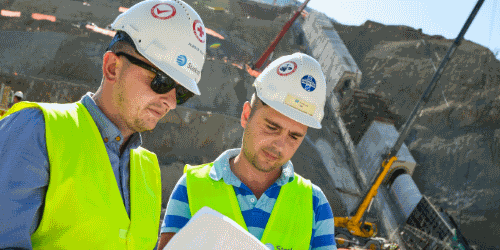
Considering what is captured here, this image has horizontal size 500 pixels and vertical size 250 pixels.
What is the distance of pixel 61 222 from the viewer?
1.34 m

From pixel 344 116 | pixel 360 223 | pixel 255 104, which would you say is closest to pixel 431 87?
pixel 344 116

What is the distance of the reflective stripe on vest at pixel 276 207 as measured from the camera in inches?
73.4

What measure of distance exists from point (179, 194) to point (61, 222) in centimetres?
73

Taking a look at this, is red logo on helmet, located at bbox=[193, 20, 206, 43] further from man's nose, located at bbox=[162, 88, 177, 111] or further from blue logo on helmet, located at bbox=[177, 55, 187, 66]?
man's nose, located at bbox=[162, 88, 177, 111]

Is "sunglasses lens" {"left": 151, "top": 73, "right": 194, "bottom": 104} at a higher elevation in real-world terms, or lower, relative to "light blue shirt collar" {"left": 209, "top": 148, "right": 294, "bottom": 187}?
higher

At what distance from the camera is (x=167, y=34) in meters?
1.85

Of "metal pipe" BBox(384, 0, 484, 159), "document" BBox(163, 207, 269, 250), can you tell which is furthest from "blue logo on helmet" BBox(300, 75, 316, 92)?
"metal pipe" BBox(384, 0, 484, 159)

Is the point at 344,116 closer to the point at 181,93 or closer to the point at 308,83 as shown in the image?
the point at 308,83

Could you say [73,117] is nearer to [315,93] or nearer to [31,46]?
[315,93]

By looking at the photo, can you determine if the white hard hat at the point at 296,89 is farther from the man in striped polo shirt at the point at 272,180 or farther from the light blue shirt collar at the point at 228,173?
the light blue shirt collar at the point at 228,173

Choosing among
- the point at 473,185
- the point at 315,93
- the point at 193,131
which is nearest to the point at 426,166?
the point at 473,185

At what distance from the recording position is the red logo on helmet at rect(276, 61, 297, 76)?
2156 mm

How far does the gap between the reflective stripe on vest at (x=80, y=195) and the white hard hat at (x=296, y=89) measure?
100 centimetres

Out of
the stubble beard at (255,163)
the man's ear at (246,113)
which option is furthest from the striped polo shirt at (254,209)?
the man's ear at (246,113)
